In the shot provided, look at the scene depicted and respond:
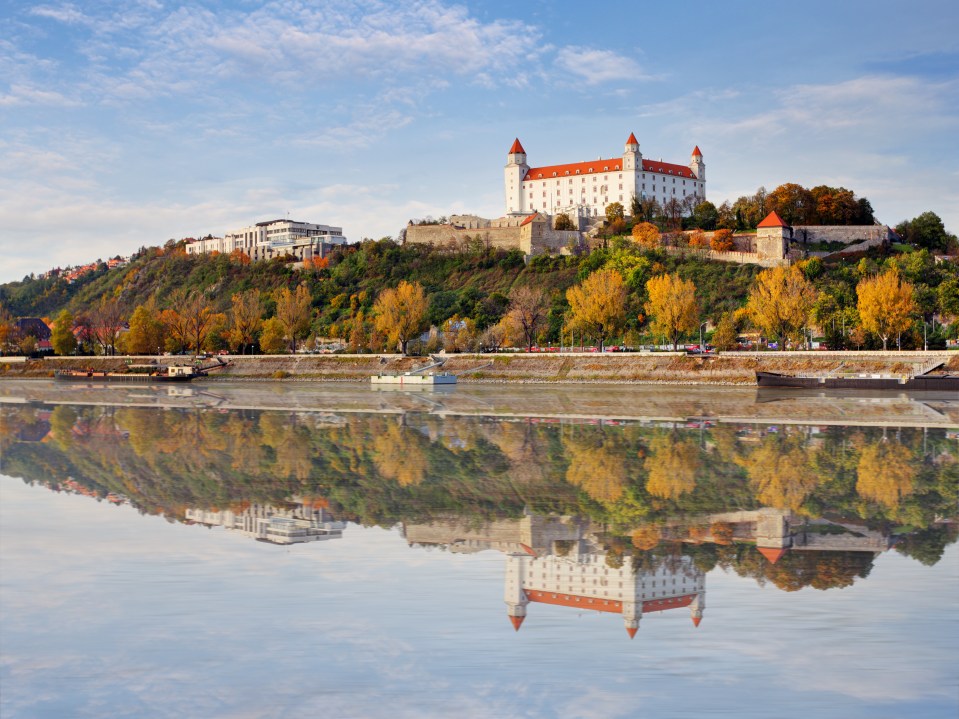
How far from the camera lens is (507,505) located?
51.0 feet

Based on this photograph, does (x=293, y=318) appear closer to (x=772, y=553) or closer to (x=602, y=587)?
(x=772, y=553)

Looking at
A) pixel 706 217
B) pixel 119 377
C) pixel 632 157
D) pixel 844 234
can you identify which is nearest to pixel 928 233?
pixel 844 234

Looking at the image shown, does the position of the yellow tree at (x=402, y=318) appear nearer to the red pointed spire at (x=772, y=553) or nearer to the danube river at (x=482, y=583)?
the danube river at (x=482, y=583)

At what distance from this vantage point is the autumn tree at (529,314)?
8138 cm

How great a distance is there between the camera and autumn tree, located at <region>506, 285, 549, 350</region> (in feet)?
267

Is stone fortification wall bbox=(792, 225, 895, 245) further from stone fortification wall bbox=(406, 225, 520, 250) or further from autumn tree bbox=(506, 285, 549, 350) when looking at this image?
stone fortification wall bbox=(406, 225, 520, 250)

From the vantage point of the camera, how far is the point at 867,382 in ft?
170

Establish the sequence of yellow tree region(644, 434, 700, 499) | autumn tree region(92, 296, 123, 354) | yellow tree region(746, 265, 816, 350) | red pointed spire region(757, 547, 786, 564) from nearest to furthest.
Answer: red pointed spire region(757, 547, 786, 564) → yellow tree region(644, 434, 700, 499) → yellow tree region(746, 265, 816, 350) → autumn tree region(92, 296, 123, 354)

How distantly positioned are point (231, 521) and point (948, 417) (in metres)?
28.0

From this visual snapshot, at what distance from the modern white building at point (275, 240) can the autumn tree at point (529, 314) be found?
219 feet

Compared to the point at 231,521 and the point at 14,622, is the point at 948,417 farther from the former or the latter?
the point at 14,622

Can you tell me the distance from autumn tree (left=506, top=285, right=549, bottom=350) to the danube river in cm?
5789

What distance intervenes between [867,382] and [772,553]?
44.0m

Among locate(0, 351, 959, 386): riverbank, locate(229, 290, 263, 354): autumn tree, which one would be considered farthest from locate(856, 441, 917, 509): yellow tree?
locate(229, 290, 263, 354): autumn tree
